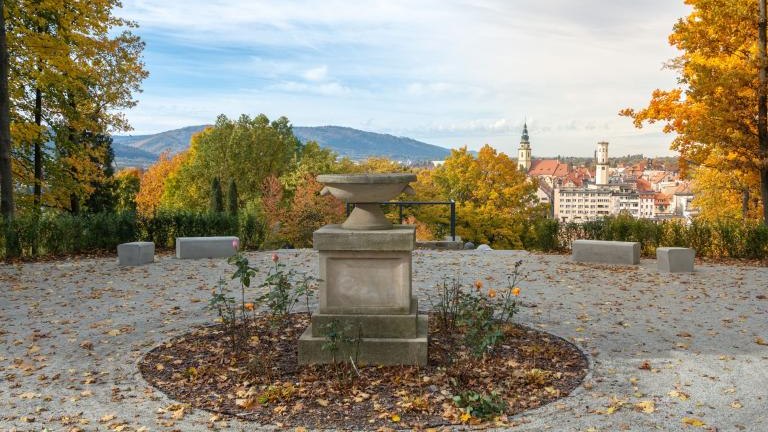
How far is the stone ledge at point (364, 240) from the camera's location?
5.70 m

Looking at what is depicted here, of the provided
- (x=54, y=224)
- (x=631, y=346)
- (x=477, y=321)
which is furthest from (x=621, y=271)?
(x=54, y=224)

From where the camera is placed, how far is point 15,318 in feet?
27.1

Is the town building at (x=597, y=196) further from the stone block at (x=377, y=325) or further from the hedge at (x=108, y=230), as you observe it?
the stone block at (x=377, y=325)

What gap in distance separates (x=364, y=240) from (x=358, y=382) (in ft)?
4.27

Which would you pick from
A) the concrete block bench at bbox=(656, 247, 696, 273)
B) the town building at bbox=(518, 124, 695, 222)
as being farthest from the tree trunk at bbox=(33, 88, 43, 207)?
the town building at bbox=(518, 124, 695, 222)

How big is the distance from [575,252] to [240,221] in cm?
850

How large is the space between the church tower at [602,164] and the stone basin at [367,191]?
627ft

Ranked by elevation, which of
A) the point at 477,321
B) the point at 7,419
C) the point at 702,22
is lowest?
the point at 7,419

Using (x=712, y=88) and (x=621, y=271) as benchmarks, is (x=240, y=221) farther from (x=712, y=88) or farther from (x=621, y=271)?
(x=712, y=88)

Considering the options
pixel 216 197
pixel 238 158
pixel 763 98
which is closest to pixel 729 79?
pixel 763 98

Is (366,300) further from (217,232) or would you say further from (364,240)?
(217,232)

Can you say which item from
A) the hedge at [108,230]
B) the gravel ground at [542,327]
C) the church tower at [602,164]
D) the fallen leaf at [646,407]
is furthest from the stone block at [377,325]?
the church tower at [602,164]

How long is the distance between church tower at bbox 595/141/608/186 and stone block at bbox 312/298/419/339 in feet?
627

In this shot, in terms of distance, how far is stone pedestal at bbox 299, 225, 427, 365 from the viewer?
5773 millimetres
